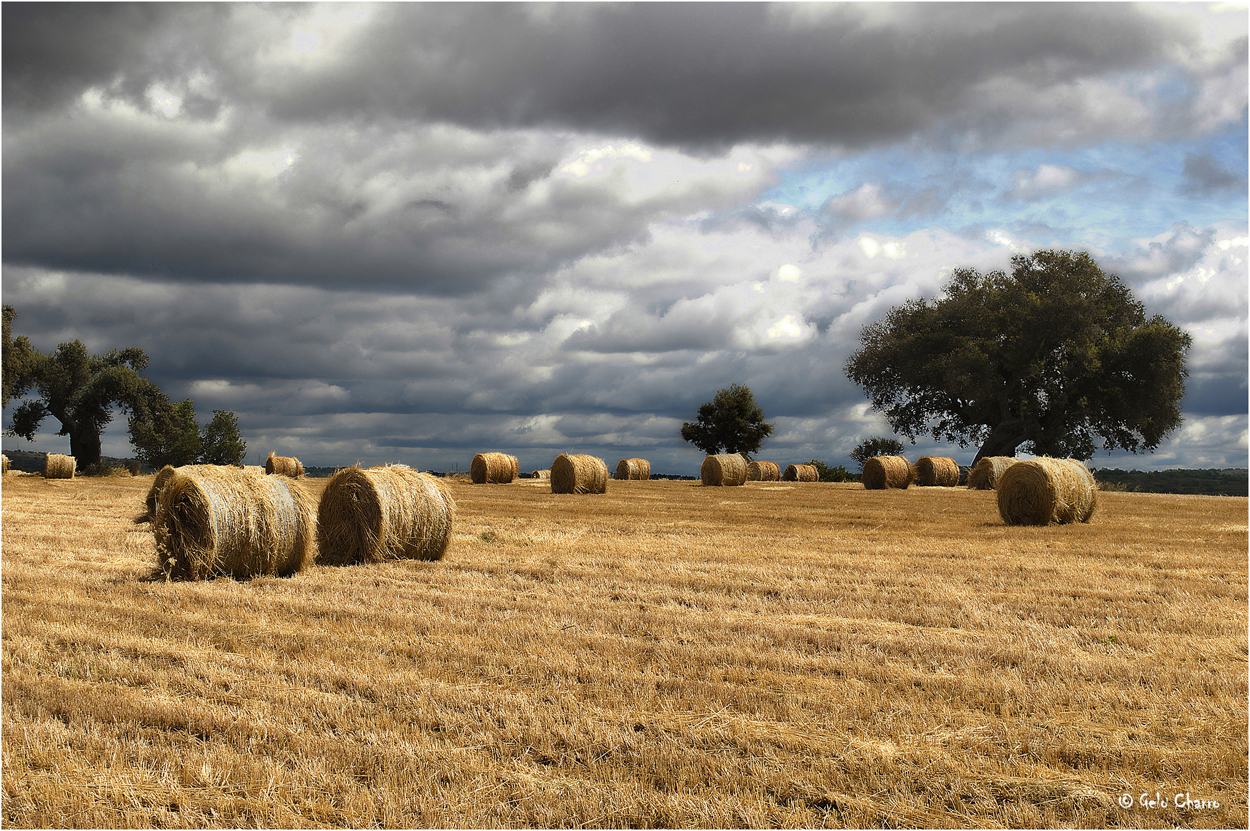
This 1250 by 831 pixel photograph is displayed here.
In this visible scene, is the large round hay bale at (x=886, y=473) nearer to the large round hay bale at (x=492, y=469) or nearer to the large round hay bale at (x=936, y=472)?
the large round hay bale at (x=936, y=472)

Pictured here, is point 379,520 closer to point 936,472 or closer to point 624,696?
point 624,696

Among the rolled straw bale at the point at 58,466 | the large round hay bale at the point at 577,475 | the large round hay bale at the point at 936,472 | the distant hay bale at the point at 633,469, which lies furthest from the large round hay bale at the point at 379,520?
the rolled straw bale at the point at 58,466

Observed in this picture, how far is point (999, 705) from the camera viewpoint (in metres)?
4.57

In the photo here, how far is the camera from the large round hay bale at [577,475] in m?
26.9

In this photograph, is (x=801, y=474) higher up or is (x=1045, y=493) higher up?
(x=1045, y=493)

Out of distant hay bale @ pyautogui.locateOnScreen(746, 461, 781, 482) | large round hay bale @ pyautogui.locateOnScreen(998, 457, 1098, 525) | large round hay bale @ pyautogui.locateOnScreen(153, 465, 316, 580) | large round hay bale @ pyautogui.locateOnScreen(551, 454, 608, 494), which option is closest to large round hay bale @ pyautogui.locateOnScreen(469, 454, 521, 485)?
large round hay bale @ pyautogui.locateOnScreen(551, 454, 608, 494)

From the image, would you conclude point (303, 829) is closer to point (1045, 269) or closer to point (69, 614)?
point (69, 614)

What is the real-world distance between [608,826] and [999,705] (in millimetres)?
2473

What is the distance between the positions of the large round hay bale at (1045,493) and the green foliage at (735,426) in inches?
1475

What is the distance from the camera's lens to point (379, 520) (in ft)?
32.6

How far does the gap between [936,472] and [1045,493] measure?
19287 mm

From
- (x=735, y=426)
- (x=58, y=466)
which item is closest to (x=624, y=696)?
(x=58, y=466)

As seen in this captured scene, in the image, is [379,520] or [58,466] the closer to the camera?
[379,520]

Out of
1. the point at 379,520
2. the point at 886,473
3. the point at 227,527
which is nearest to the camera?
the point at 227,527
